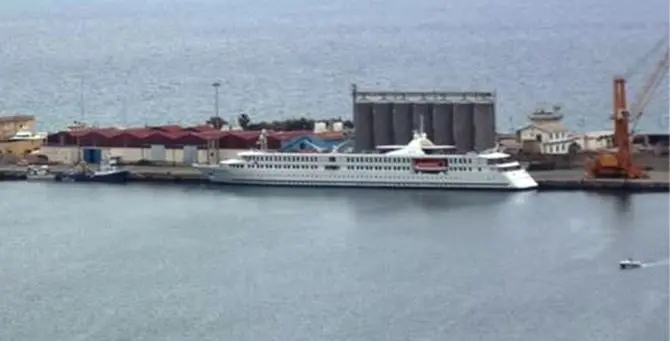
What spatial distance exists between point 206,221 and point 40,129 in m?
5.53

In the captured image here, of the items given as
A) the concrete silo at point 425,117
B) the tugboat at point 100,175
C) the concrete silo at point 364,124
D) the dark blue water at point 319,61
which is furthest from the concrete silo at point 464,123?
the tugboat at point 100,175

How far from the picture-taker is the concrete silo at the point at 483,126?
1230 centimetres

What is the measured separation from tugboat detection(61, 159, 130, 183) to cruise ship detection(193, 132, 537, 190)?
1.58 feet

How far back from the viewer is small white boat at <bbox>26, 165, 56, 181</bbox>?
1229 cm

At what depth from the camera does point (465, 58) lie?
22.7 metres

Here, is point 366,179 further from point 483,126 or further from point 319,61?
point 319,61

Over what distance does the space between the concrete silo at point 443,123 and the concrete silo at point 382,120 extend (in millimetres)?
296

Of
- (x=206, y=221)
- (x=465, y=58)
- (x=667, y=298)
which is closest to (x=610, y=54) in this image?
(x=465, y=58)

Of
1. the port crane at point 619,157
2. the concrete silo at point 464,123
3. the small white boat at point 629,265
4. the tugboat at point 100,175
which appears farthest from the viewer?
the concrete silo at point 464,123

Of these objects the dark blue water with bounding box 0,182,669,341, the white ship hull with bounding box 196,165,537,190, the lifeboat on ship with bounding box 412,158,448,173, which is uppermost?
the lifeboat on ship with bounding box 412,158,448,173

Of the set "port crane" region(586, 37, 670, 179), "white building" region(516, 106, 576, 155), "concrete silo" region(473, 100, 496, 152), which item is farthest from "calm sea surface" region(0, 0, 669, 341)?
"white building" region(516, 106, 576, 155)

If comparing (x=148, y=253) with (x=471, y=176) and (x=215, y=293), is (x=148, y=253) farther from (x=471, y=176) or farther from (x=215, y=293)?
(x=471, y=176)

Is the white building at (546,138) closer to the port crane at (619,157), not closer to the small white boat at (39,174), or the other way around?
the port crane at (619,157)

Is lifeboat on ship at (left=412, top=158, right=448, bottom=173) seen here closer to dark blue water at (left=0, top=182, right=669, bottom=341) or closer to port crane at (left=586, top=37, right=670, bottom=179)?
dark blue water at (left=0, top=182, right=669, bottom=341)
